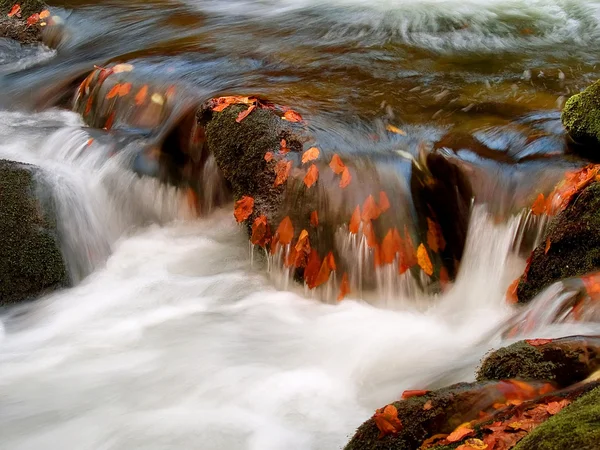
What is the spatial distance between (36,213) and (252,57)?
3.14 m

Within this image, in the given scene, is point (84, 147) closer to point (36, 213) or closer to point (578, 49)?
point (36, 213)

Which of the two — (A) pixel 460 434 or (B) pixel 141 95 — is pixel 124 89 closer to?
(B) pixel 141 95

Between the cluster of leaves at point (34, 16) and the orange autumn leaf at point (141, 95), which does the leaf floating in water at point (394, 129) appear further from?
the cluster of leaves at point (34, 16)

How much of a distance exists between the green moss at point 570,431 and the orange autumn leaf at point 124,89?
5559 mm

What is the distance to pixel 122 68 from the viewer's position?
7.41 metres

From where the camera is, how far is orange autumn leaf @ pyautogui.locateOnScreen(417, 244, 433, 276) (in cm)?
485

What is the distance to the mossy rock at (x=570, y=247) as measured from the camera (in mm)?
4168

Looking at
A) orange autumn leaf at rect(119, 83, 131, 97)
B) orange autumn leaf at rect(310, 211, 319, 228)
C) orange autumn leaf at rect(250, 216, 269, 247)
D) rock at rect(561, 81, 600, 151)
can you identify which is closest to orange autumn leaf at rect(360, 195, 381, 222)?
orange autumn leaf at rect(310, 211, 319, 228)

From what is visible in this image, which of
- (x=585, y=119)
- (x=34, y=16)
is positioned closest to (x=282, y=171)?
(x=585, y=119)

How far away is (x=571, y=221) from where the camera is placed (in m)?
4.30

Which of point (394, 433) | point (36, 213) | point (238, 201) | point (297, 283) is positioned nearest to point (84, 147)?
point (36, 213)

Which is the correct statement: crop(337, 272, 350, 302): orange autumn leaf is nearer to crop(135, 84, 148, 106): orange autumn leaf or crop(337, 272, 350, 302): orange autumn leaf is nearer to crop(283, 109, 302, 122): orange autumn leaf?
crop(283, 109, 302, 122): orange autumn leaf

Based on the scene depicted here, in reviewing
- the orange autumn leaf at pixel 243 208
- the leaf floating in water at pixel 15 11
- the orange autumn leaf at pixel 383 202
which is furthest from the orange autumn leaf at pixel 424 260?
the leaf floating in water at pixel 15 11

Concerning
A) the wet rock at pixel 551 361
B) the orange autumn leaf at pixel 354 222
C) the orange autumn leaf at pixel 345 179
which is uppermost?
the orange autumn leaf at pixel 345 179
